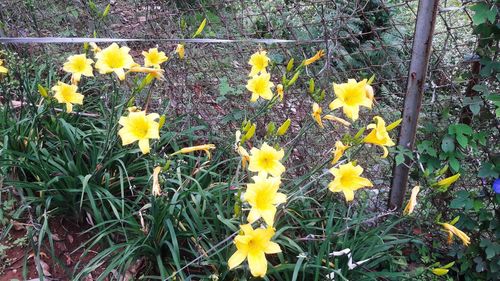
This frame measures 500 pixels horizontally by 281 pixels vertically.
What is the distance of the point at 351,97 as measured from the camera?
161 centimetres

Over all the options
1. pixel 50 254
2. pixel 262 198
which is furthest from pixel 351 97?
pixel 50 254

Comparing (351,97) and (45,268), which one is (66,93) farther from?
(351,97)

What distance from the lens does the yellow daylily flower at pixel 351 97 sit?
158 cm

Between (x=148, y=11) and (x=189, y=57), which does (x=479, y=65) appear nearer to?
(x=189, y=57)

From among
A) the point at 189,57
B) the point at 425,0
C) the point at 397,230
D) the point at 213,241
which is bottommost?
the point at 213,241

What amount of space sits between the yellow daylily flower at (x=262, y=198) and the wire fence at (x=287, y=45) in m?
0.93

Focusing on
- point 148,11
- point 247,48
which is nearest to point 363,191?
point 247,48

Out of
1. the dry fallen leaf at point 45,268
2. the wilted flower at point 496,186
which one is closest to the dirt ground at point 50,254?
the dry fallen leaf at point 45,268

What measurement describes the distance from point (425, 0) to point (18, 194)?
207 centimetres

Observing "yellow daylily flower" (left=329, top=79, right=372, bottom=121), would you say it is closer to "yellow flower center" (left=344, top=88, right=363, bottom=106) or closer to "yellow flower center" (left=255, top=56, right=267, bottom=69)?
"yellow flower center" (left=344, top=88, right=363, bottom=106)

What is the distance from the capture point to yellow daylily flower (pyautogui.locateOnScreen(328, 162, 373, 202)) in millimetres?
1478

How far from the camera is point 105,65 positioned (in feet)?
5.57

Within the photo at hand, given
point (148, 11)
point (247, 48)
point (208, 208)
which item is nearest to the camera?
point (208, 208)

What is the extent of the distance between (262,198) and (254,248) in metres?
0.16
